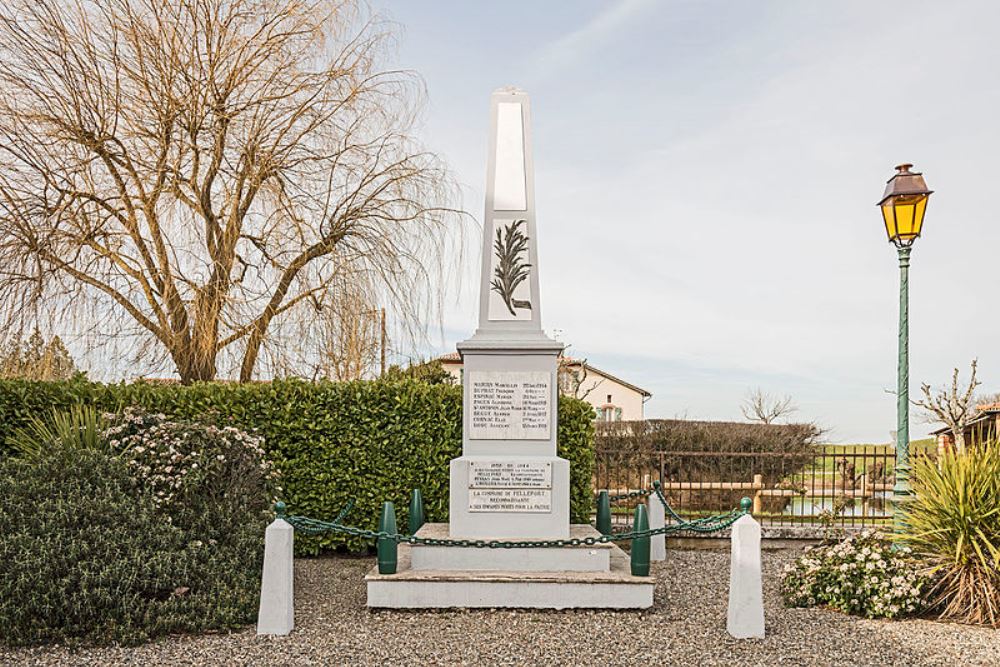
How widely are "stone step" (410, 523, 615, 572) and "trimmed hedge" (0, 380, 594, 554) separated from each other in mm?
2282

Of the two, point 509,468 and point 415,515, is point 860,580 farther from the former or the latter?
point 415,515

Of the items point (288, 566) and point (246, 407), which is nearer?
point (288, 566)

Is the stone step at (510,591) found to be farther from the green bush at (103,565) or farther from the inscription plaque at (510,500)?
the green bush at (103,565)

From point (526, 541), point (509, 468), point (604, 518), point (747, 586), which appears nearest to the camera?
point (747, 586)

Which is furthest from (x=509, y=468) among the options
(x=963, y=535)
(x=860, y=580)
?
(x=963, y=535)

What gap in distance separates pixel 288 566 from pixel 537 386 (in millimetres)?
2849

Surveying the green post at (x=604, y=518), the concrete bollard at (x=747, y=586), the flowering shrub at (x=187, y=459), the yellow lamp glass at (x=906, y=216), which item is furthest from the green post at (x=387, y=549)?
the yellow lamp glass at (x=906, y=216)

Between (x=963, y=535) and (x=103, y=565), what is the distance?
7307mm

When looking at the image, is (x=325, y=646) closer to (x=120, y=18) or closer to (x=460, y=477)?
(x=460, y=477)

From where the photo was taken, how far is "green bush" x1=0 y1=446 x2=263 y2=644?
6.30 meters

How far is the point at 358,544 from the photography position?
10.1 m

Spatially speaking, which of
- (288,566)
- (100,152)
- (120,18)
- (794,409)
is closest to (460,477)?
(288,566)

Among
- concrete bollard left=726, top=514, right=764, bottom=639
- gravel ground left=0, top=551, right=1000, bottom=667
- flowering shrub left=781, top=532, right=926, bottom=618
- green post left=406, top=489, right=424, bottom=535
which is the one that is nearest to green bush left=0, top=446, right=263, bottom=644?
gravel ground left=0, top=551, right=1000, bottom=667

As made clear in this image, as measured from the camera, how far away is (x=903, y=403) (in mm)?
8422
